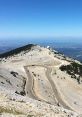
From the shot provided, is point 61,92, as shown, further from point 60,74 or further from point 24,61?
point 24,61

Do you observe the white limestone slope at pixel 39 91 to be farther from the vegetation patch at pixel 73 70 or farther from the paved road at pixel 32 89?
the vegetation patch at pixel 73 70

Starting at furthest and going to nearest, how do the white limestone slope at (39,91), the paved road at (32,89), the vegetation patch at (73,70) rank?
the vegetation patch at (73,70), the paved road at (32,89), the white limestone slope at (39,91)

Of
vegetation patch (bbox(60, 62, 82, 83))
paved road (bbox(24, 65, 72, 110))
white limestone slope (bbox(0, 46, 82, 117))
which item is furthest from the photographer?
vegetation patch (bbox(60, 62, 82, 83))

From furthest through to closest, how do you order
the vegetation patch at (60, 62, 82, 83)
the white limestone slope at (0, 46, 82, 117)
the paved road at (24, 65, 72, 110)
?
1. the vegetation patch at (60, 62, 82, 83)
2. the paved road at (24, 65, 72, 110)
3. the white limestone slope at (0, 46, 82, 117)

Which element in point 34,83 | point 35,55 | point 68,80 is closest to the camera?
point 34,83

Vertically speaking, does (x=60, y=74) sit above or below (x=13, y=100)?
below

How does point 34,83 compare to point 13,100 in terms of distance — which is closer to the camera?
point 13,100

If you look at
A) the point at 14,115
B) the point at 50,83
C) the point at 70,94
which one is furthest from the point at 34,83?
the point at 14,115

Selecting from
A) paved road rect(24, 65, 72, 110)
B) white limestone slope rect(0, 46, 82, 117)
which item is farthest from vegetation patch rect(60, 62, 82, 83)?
paved road rect(24, 65, 72, 110)

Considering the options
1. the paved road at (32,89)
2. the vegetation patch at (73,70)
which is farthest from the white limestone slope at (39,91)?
the vegetation patch at (73,70)

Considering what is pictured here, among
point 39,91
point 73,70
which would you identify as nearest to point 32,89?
point 39,91

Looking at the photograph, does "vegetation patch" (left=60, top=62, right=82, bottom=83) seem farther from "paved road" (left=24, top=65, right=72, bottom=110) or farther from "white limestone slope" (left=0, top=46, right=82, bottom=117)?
"paved road" (left=24, top=65, right=72, bottom=110)
